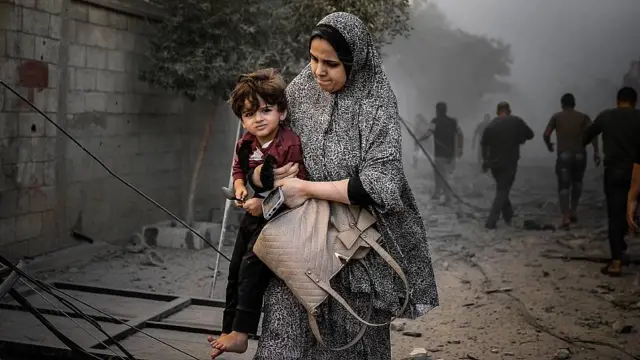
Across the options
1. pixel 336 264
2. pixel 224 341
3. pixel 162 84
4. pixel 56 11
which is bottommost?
pixel 224 341

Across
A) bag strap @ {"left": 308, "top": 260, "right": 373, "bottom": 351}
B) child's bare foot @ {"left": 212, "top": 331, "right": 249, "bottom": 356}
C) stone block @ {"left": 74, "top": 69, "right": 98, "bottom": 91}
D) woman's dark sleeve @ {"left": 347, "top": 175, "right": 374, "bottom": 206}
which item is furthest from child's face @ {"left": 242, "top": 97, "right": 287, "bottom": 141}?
stone block @ {"left": 74, "top": 69, "right": 98, "bottom": 91}

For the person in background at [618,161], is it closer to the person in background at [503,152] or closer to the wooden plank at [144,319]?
the person in background at [503,152]

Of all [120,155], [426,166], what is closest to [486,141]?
[426,166]

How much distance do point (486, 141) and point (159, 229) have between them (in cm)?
540

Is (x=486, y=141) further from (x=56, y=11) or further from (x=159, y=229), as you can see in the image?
(x=56, y=11)

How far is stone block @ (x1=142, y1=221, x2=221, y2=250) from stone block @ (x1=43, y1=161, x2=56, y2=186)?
5.37ft

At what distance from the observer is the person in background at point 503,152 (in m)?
11.1

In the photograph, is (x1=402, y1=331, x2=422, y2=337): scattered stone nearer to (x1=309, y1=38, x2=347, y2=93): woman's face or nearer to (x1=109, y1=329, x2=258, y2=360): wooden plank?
(x1=109, y1=329, x2=258, y2=360): wooden plank

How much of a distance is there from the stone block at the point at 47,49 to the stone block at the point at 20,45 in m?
0.08

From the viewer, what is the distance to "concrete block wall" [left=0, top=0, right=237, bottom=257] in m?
7.03

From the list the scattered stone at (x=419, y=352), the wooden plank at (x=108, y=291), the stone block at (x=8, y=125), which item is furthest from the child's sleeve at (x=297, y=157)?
the stone block at (x=8, y=125)

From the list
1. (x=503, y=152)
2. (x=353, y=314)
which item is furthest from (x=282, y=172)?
(x=503, y=152)

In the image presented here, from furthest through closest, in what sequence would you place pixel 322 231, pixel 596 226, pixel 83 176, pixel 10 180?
pixel 596 226 → pixel 83 176 → pixel 10 180 → pixel 322 231

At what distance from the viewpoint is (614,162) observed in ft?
24.7
